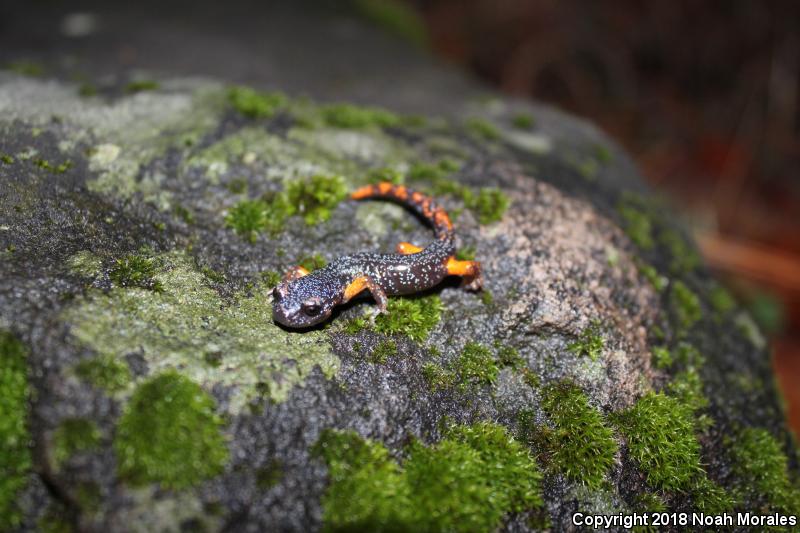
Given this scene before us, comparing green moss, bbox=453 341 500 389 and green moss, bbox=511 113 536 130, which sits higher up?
green moss, bbox=511 113 536 130

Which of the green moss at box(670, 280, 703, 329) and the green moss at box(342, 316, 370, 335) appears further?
the green moss at box(670, 280, 703, 329)

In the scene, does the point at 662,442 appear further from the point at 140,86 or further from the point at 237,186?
the point at 140,86

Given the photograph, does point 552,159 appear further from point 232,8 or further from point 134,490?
point 232,8

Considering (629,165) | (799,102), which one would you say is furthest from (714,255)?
(799,102)

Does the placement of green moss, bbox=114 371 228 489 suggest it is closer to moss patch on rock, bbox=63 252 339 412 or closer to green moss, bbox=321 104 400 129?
moss patch on rock, bbox=63 252 339 412

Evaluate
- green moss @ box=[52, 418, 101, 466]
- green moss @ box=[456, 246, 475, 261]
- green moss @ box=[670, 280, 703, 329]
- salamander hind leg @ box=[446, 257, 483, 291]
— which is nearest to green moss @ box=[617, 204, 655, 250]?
green moss @ box=[670, 280, 703, 329]

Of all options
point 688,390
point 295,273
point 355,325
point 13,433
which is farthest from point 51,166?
point 688,390
